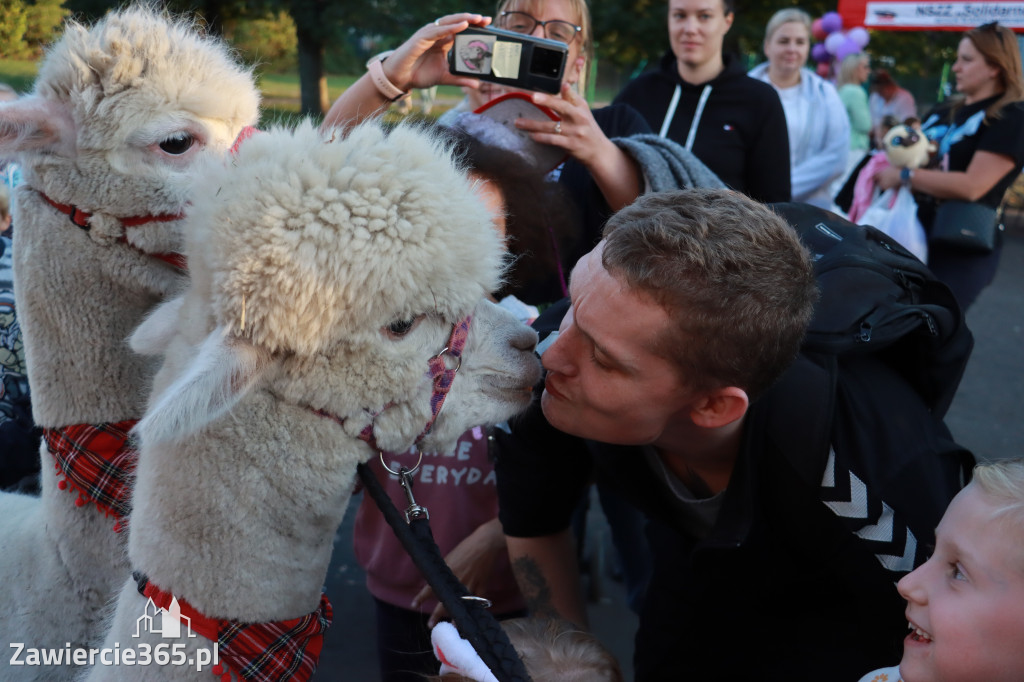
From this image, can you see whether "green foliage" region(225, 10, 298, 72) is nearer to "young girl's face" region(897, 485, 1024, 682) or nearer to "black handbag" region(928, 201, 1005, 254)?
"young girl's face" region(897, 485, 1024, 682)

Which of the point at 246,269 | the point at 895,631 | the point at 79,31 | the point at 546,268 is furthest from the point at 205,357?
the point at 895,631

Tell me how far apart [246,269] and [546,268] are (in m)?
1.22

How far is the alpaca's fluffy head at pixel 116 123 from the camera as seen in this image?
78.6 inches

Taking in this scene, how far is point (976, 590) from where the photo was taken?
4.69 feet

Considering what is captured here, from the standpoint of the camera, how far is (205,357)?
4.70 ft

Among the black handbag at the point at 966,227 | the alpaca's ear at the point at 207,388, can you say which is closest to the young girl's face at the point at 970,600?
the alpaca's ear at the point at 207,388

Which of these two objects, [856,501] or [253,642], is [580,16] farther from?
[253,642]

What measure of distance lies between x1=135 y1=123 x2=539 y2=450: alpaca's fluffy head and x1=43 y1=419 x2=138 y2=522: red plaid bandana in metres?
0.36

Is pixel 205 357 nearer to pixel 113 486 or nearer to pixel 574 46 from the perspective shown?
pixel 113 486

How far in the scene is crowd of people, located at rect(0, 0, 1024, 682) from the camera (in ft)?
5.72

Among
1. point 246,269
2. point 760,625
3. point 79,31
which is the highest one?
point 79,31

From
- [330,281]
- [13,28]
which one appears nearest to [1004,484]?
[330,281]

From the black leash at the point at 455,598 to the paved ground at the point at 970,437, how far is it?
2.02m

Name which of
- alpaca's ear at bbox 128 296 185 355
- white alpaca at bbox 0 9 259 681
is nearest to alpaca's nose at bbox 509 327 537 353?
alpaca's ear at bbox 128 296 185 355
